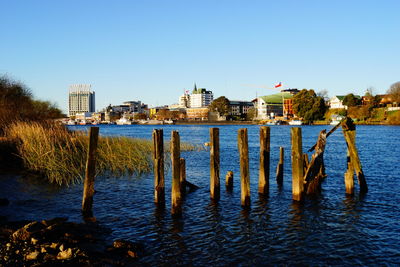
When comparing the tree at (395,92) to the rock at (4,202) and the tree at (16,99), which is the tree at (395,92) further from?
the rock at (4,202)

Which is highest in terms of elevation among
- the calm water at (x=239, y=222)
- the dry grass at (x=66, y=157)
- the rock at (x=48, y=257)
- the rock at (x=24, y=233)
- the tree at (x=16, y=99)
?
the tree at (x=16, y=99)

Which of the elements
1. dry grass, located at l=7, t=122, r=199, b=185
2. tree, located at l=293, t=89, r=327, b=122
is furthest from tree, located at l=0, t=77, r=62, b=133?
tree, located at l=293, t=89, r=327, b=122

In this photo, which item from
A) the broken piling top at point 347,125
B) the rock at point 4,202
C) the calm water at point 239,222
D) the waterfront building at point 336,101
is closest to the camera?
the calm water at point 239,222

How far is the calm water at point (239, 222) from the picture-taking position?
32.0 ft

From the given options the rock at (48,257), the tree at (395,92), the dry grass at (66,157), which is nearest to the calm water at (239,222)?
the dry grass at (66,157)

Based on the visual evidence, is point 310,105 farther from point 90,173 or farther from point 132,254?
point 132,254

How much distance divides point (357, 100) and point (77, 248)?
16328 centimetres

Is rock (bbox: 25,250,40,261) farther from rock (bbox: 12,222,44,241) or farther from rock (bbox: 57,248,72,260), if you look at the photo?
rock (bbox: 12,222,44,241)

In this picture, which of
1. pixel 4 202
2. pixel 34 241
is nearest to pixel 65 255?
pixel 34 241

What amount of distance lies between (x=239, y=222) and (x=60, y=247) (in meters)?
6.36

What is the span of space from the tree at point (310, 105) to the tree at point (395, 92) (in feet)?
84.0

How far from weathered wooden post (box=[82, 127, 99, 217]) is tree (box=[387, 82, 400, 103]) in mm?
141032

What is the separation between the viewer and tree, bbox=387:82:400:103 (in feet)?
431

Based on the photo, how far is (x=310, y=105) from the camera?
13738cm
